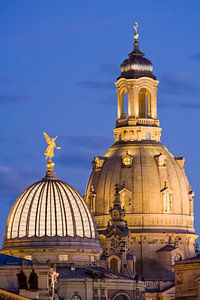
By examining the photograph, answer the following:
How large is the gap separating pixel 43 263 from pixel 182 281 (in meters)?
14.7

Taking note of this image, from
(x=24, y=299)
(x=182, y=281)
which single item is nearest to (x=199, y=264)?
(x=182, y=281)

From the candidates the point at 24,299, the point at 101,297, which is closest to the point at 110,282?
the point at 101,297

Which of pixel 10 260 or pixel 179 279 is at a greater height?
Answer: pixel 179 279

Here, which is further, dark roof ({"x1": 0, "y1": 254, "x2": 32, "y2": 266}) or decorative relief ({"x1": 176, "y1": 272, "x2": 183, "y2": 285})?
decorative relief ({"x1": 176, "y1": 272, "x2": 183, "y2": 285})

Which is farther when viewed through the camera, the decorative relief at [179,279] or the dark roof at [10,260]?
the decorative relief at [179,279]

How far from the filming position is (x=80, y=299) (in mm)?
196125

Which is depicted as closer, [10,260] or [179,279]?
[10,260]

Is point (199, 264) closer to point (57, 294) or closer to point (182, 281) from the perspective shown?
point (182, 281)

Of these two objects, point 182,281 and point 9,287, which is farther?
point 182,281

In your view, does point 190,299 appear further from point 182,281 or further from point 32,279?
point 32,279

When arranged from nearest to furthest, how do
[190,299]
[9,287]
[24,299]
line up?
[24,299] → [9,287] → [190,299]

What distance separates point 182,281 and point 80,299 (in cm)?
1082

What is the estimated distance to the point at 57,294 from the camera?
188125 millimetres

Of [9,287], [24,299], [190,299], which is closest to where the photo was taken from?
[24,299]
